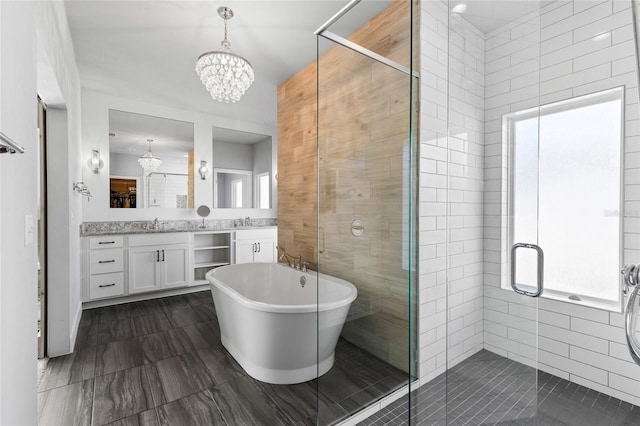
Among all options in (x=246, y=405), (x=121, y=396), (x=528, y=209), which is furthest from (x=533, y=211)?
(x=121, y=396)

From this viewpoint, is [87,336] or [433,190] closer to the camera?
[433,190]

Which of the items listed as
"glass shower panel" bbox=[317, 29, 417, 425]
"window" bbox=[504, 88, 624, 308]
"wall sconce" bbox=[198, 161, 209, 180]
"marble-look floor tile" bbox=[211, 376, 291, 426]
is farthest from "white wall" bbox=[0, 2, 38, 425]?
"wall sconce" bbox=[198, 161, 209, 180]

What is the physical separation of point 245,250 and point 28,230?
347 cm

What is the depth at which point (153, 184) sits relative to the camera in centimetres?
442

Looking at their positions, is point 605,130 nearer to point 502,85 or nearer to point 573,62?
point 573,62

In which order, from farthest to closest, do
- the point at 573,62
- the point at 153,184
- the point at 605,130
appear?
the point at 153,184 → the point at 573,62 → the point at 605,130

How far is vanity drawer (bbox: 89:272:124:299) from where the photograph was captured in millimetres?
3654

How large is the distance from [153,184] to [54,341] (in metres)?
2.44

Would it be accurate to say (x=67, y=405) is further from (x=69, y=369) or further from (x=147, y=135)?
(x=147, y=135)

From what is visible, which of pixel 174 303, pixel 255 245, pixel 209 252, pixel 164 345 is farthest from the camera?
pixel 255 245

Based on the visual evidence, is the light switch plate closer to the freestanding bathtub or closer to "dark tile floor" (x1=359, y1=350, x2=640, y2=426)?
the freestanding bathtub

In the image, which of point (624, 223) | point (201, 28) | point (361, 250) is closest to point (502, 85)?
point (624, 223)

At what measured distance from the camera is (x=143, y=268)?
3965mm

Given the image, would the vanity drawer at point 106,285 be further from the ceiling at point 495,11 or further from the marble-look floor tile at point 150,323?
the ceiling at point 495,11
